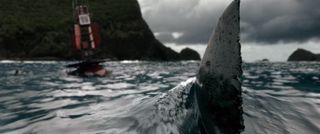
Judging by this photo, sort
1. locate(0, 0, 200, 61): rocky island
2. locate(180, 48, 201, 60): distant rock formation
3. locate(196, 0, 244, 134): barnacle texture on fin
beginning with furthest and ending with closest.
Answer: locate(180, 48, 201, 60): distant rock formation → locate(0, 0, 200, 61): rocky island → locate(196, 0, 244, 134): barnacle texture on fin

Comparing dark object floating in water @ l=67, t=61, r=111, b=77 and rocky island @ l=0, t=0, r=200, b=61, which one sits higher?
rocky island @ l=0, t=0, r=200, b=61

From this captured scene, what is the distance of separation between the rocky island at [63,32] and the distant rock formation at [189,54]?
303 inches

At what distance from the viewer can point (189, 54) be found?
149 meters

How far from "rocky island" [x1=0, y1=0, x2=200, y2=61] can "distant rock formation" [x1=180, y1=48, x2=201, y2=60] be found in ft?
25.3

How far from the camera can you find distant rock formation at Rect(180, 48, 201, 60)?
147 m

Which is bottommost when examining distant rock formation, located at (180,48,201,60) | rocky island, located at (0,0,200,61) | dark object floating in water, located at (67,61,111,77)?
dark object floating in water, located at (67,61,111,77)

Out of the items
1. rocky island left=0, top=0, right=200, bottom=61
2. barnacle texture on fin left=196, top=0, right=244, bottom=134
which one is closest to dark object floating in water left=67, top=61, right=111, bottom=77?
barnacle texture on fin left=196, top=0, right=244, bottom=134

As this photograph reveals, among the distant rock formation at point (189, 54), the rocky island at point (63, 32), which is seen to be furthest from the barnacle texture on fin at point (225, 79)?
the distant rock formation at point (189, 54)

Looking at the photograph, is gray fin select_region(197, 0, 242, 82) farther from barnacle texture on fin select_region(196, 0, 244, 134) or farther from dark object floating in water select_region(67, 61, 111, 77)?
dark object floating in water select_region(67, 61, 111, 77)

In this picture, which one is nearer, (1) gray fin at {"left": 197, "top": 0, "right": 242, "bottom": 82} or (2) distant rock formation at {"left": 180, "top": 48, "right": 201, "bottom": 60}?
(1) gray fin at {"left": 197, "top": 0, "right": 242, "bottom": 82}

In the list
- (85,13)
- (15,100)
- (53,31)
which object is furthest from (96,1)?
(15,100)

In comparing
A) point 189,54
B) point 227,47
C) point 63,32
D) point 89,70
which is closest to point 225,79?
point 227,47

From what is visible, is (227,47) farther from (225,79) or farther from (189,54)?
(189,54)

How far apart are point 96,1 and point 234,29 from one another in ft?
551
